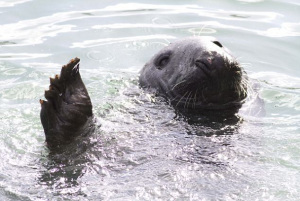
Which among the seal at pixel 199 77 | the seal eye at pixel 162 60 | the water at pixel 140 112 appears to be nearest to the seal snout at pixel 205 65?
the seal at pixel 199 77

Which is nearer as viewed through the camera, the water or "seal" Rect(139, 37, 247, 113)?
the water

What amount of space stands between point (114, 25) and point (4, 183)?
596 centimetres

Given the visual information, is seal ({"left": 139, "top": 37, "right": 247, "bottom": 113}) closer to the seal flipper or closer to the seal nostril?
the seal nostril

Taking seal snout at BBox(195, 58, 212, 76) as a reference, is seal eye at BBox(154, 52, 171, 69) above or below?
below

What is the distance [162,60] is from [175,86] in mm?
610

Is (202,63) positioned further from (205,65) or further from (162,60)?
(162,60)

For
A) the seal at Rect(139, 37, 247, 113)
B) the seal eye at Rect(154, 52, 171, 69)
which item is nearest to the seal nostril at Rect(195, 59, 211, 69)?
the seal at Rect(139, 37, 247, 113)

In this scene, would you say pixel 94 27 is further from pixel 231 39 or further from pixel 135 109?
pixel 135 109

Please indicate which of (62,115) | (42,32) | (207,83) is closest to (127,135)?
(62,115)

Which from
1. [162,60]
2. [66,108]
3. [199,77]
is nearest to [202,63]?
[199,77]

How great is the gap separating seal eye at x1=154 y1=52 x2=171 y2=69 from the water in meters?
0.37

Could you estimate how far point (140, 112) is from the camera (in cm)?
697

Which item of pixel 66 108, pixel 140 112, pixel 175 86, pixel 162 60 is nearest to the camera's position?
pixel 66 108

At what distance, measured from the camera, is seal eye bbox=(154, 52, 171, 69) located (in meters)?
7.62
